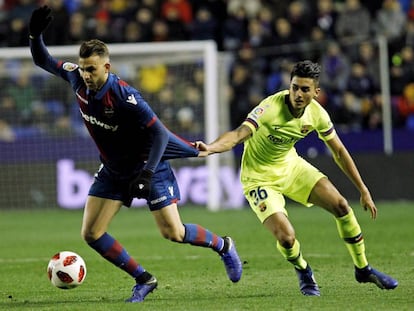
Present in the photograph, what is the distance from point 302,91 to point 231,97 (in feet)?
39.1

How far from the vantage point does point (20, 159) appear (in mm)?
20219

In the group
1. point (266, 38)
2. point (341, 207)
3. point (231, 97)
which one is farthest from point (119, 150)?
point (266, 38)

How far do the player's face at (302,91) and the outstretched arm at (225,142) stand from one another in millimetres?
518

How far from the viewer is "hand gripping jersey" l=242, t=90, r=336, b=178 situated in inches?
366

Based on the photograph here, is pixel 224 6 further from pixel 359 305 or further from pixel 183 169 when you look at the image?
pixel 359 305

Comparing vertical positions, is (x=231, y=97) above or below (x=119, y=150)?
below

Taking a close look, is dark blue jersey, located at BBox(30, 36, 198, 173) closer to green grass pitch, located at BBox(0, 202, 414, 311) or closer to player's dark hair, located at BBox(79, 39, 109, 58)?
player's dark hair, located at BBox(79, 39, 109, 58)

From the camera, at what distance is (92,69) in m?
8.49

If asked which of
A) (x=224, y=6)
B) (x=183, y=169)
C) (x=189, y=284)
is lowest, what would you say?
(x=183, y=169)

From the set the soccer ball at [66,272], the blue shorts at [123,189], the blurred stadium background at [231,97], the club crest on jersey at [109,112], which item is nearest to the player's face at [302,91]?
the blue shorts at [123,189]

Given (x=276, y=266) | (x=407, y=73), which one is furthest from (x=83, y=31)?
(x=276, y=266)

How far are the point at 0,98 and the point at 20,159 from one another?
138 centimetres

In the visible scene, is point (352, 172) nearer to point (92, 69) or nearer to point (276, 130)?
point (276, 130)

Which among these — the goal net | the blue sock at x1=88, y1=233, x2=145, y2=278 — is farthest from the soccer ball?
the goal net
